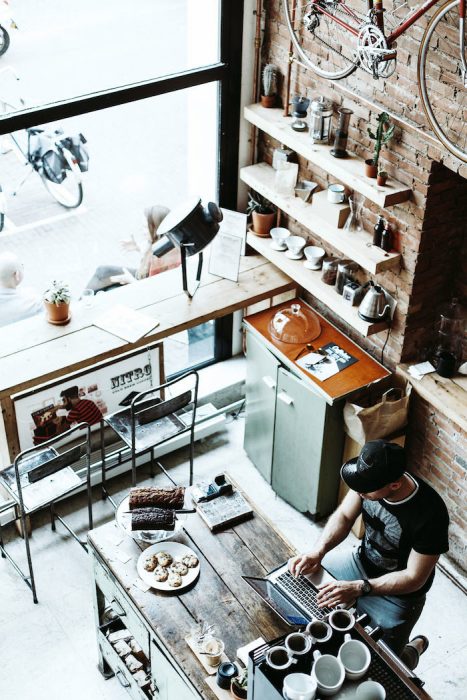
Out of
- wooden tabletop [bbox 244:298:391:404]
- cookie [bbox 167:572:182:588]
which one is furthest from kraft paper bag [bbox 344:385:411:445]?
cookie [bbox 167:572:182:588]

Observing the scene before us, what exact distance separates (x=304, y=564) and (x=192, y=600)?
53 cm

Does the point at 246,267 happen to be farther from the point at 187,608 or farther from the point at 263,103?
the point at 187,608

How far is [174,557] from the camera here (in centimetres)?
405

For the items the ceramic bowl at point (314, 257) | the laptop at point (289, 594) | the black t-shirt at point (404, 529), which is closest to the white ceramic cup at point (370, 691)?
the laptop at point (289, 594)

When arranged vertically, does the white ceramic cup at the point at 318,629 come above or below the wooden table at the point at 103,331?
above

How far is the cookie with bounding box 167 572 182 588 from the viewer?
3902 millimetres

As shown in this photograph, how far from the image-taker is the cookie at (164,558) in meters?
4.00

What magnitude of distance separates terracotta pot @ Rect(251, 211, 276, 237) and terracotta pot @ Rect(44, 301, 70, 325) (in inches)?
52.1

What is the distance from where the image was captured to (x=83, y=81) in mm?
4727

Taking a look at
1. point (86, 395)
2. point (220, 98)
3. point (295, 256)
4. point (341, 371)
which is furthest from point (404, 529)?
point (220, 98)

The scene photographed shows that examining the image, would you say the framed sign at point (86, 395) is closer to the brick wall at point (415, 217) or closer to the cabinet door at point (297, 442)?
the cabinet door at point (297, 442)

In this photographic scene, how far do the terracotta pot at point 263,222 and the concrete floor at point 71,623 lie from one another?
5.46ft

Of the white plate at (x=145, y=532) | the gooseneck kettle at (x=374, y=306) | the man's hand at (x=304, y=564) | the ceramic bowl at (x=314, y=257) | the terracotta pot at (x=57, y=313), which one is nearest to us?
the man's hand at (x=304, y=564)

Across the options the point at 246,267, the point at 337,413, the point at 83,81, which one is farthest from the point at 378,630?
the point at 83,81
